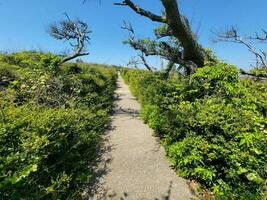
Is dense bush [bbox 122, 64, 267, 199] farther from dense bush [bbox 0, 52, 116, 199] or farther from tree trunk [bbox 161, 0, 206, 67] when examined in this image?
tree trunk [bbox 161, 0, 206, 67]

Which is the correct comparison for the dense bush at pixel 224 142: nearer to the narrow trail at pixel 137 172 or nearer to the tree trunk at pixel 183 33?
the narrow trail at pixel 137 172

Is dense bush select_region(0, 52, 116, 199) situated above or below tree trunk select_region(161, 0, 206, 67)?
below

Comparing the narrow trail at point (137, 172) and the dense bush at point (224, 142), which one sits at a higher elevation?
the dense bush at point (224, 142)

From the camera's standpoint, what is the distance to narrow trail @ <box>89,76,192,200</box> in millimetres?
3812

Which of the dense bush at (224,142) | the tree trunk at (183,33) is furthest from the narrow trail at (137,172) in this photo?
the tree trunk at (183,33)

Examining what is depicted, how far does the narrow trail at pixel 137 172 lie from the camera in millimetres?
3812

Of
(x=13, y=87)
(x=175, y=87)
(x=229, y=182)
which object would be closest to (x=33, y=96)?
(x=13, y=87)

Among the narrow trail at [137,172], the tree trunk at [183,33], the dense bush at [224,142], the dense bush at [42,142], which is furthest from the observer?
the tree trunk at [183,33]

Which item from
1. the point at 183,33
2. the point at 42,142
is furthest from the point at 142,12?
the point at 42,142

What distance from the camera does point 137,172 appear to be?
455cm

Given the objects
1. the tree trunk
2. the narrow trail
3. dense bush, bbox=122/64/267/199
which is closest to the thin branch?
the tree trunk

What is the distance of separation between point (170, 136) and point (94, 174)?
6.94ft

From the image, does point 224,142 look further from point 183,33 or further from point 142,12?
point 142,12

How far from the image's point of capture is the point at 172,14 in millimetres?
6695
